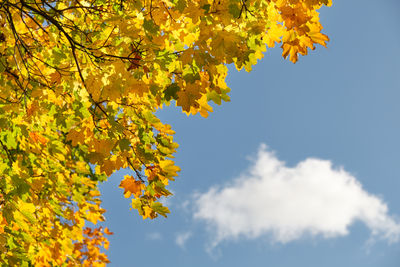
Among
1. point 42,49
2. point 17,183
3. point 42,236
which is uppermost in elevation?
point 42,49

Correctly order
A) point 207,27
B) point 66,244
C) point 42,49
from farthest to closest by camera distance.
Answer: point 66,244 < point 42,49 < point 207,27

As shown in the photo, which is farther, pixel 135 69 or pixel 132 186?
pixel 132 186

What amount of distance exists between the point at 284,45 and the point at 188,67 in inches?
29.5

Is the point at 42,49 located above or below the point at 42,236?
above

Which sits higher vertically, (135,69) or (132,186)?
(135,69)

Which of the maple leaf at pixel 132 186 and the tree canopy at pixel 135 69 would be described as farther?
the maple leaf at pixel 132 186

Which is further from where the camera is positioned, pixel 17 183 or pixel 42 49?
pixel 42 49

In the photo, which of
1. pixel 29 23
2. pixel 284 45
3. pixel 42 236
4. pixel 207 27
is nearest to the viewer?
pixel 207 27

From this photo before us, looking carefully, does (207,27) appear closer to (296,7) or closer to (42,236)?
(296,7)

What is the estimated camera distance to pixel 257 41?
2.62 m

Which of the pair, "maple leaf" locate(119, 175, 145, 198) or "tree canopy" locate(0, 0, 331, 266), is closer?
"tree canopy" locate(0, 0, 331, 266)

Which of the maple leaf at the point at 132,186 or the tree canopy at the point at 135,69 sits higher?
the tree canopy at the point at 135,69

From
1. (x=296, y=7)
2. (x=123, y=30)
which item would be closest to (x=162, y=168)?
(x=123, y=30)

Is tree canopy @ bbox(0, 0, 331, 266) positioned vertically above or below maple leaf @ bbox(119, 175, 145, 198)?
above
